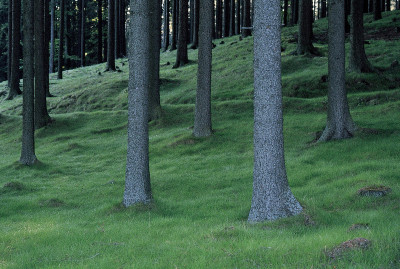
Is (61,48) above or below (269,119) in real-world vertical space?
above

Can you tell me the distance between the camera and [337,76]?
15102 millimetres

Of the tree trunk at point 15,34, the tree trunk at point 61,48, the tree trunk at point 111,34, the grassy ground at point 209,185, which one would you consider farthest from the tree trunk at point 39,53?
the tree trunk at point 61,48

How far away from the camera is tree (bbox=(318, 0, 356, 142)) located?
15086mm

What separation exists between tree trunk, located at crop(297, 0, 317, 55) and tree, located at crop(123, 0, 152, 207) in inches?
729

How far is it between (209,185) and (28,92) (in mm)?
10161

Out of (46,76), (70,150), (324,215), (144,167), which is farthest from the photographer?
(46,76)

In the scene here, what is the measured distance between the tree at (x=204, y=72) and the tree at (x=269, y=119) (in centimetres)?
1007

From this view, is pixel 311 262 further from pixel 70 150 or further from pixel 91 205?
pixel 70 150

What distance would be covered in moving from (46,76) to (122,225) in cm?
2553

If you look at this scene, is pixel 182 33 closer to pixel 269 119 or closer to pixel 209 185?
pixel 209 185

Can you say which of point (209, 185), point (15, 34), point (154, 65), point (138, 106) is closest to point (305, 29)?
point (154, 65)

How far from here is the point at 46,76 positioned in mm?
32469

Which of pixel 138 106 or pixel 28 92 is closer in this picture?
pixel 138 106

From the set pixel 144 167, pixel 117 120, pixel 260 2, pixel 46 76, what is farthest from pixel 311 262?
pixel 46 76
